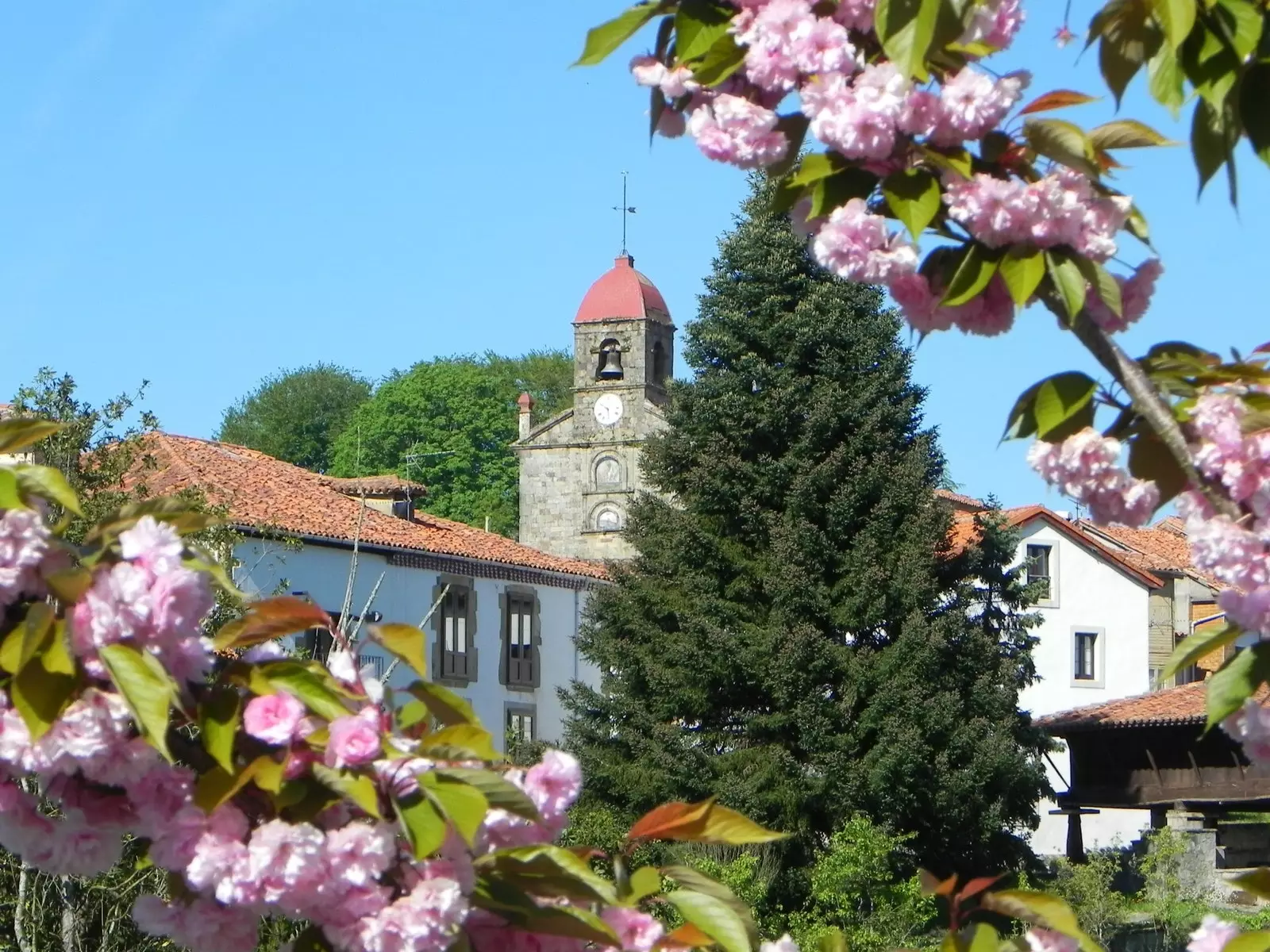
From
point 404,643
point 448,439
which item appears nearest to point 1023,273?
point 404,643

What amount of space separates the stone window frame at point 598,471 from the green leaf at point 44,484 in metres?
55.6

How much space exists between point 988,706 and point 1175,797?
8261 millimetres

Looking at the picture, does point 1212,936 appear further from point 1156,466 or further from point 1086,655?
point 1086,655

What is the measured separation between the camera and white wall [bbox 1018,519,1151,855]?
41.6 m

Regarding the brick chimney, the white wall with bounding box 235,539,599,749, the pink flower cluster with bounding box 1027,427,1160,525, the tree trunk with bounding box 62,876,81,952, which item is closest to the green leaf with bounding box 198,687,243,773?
the pink flower cluster with bounding box 1027,427,1160,525

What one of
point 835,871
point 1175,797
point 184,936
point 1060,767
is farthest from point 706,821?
point 1060,767

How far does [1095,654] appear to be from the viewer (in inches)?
1658

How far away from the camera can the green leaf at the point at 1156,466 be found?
89.4 inches

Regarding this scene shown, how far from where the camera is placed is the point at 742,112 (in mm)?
2340

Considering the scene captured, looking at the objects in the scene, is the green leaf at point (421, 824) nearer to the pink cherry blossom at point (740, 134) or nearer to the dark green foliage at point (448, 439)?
the pink cherry blossom at point (740, 134)

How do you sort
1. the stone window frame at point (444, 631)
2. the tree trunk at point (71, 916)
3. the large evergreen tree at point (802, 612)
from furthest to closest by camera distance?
the stone window frame at point (444, 631), the large evergreen tree at point (802, 612), the tree trunk at point (71, 916)

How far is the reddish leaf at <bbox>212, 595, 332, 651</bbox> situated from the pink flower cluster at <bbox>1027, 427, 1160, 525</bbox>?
93cm

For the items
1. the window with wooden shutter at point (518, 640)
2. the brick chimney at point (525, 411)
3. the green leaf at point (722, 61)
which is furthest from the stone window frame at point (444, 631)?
the green leaf at point (722, 61)

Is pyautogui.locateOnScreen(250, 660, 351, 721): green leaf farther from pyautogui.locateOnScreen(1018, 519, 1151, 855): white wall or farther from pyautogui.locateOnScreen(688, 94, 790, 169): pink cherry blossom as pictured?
pyautogui.locateOnScreen(1018, 519, 1151, 855): white wall
